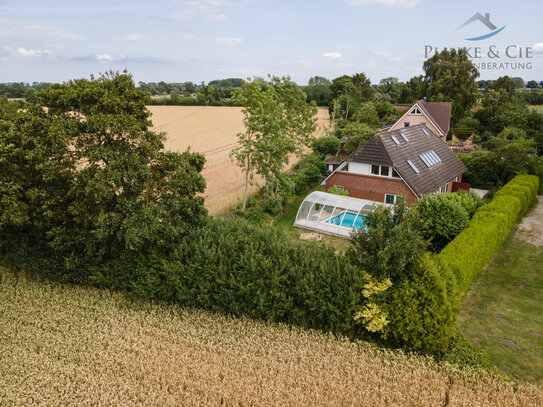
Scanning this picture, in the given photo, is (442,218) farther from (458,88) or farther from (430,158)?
(458,88)

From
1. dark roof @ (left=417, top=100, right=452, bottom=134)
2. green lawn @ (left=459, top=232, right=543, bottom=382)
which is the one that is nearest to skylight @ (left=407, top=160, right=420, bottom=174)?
green lawn @ (left=459, top=232, right=543, bottom=382)

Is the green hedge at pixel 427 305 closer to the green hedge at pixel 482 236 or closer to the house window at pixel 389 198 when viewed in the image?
the green hedge at pixel 482 236

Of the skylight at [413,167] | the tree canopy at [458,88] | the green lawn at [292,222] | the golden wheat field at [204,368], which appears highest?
the tree canopy at [458,88]

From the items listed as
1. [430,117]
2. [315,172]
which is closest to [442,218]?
[315,172]

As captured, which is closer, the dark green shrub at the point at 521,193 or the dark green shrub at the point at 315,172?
the dark green shrub at the point at 521,193

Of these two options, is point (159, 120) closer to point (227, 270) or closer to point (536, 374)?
point (227, 270)

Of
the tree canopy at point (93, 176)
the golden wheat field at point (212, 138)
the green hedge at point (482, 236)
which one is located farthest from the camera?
the golden wheat field at point (212, 138)

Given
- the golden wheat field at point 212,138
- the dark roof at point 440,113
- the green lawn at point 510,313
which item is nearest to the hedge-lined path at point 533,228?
the green lawn at point 510,313
